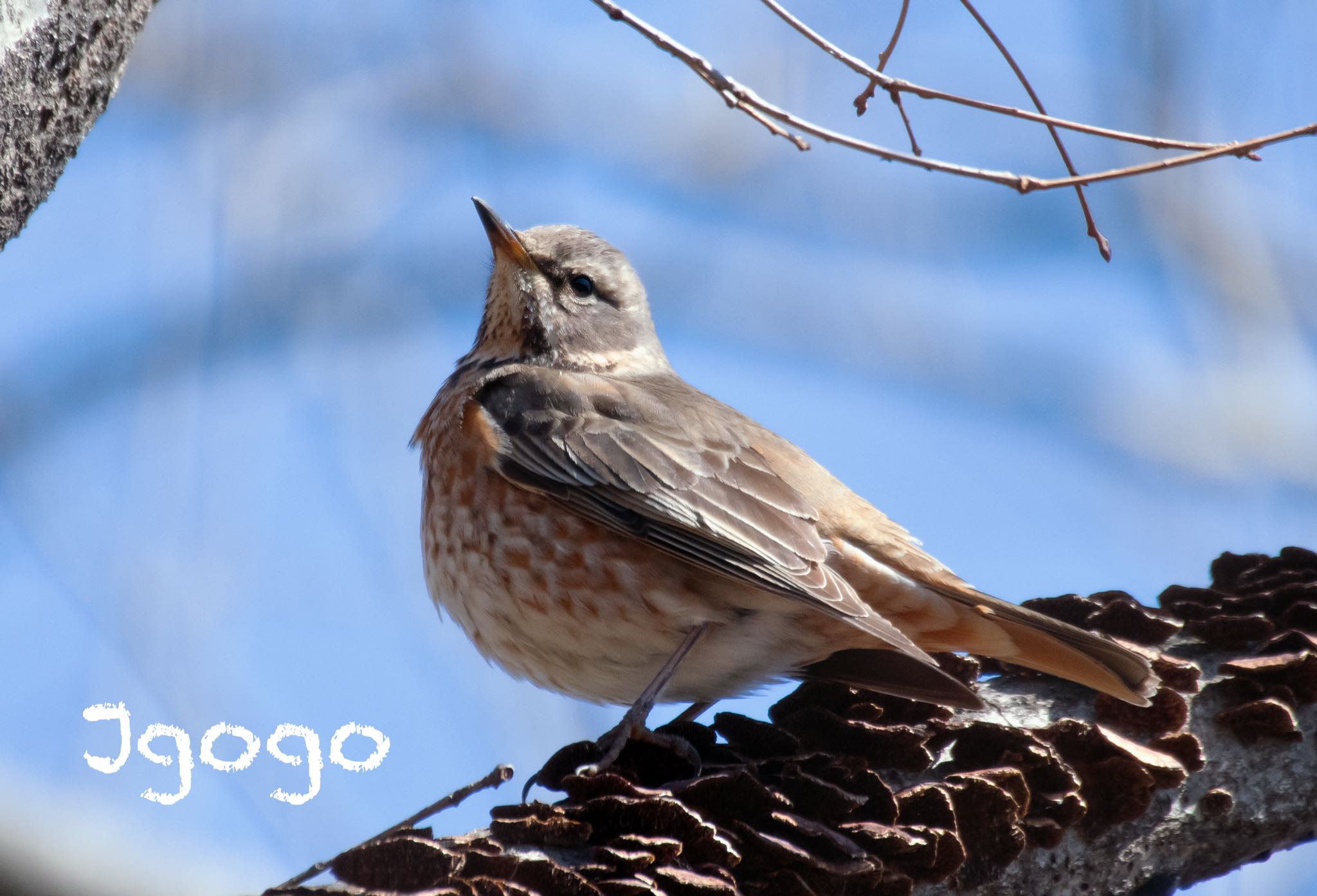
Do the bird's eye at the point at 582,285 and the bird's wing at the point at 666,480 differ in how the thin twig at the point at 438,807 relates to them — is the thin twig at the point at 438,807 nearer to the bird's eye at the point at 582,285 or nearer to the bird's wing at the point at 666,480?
the bird's wing at the point at 666,480

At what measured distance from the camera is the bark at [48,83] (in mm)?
2176

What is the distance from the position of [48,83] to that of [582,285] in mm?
2989

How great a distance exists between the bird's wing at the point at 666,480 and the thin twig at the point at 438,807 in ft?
3.88

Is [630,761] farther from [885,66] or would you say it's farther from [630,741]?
[885,66]

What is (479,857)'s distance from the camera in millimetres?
2221

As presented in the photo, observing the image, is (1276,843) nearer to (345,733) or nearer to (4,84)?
(345,733)

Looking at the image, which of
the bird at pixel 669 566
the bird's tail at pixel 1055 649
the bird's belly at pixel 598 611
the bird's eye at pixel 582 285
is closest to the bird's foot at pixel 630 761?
the bird at pixel 669 566

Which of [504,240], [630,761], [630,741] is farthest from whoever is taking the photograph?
[504,240]

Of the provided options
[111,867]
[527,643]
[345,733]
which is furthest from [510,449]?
[111,867]

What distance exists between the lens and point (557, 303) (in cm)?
503

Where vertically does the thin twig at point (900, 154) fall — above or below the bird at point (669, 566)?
above

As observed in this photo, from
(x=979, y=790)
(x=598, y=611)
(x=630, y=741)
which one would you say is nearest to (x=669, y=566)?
(x=598, y=611)

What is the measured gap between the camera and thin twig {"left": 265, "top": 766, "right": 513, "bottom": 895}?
2111mm

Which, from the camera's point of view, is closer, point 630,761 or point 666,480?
point 630,761
